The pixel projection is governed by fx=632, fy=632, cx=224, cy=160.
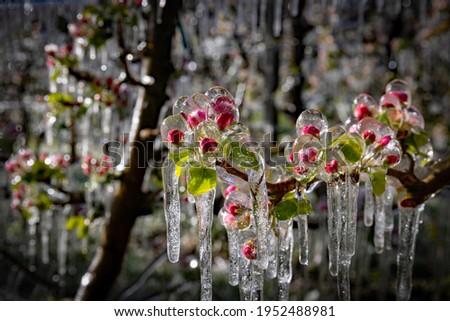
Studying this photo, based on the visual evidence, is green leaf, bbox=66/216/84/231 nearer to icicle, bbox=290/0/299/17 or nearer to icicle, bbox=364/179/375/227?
icicle, bbox=364/179/375/227

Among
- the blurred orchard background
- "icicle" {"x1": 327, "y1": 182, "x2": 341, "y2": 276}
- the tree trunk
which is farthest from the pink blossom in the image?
the tree trunk

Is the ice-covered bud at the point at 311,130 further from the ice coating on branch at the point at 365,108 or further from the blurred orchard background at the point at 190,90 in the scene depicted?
the blurred orchard background at the point at 190,90

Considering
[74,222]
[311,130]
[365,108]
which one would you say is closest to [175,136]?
[311,130]

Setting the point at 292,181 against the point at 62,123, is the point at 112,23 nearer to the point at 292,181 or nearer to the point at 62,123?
the point at 62,123

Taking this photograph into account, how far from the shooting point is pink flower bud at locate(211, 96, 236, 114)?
0.94 metres

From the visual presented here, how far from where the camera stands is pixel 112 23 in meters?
1.72

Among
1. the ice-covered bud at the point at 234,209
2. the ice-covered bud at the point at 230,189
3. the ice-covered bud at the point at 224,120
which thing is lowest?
the ice-covered bud at the point at 234,209

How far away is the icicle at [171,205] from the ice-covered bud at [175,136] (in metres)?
0.04

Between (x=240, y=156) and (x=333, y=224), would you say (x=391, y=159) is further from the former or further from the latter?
(x=240, y=156)

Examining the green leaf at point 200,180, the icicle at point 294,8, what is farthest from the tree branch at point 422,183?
the icicle at point 294,8

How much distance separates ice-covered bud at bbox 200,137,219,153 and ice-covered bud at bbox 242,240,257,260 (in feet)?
0.61

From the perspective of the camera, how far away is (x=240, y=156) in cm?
90

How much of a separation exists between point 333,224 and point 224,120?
243 mm

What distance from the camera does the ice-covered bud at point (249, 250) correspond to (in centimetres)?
99
